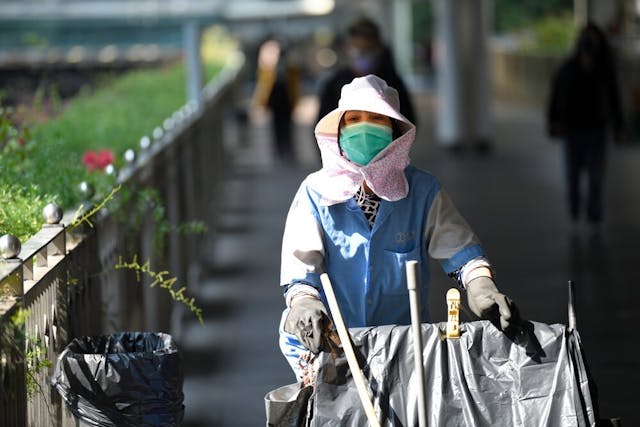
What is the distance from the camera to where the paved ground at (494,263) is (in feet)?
27.3

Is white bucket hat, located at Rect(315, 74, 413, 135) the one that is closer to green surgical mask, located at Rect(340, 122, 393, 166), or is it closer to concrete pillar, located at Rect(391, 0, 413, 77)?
green surgical mask, located at Rect(340, 122, 393, 166)

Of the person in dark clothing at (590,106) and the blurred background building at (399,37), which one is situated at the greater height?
the blurred background building at (399,37)

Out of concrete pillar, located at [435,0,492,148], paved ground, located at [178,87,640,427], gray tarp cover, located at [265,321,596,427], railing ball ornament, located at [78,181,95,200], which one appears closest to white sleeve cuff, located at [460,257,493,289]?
gray tarp cover, located at [265,321,596,427]

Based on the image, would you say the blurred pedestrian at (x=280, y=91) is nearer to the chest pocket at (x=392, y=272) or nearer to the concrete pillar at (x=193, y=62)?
the concrete pillar at (x=193, y=62)

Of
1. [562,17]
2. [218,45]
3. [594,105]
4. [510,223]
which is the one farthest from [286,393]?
[562,17]

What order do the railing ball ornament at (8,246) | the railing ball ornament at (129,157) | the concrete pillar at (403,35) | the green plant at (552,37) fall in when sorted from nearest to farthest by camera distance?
the railing ball ornament at (8,246)
the railing ball ornament at (129,157)
the green plant at (552,37)
the concrete pillar at (403,35)

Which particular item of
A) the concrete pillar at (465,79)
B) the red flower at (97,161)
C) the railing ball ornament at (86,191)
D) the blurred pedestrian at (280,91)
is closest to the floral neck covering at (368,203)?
the railing ball ornament at (86,191)

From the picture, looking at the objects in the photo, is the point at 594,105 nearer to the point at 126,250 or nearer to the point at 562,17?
the point at 126,250

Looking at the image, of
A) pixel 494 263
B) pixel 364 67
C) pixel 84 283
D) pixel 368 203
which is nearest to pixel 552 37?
pixel 494 263

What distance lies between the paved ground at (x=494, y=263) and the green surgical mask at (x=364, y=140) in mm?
2815

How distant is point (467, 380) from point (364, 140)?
877 mm

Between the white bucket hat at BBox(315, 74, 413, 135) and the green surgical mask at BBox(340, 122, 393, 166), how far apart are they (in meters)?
0.06

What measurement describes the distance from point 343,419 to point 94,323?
6.19 feet

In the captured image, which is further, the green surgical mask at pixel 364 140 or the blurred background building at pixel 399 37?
the blurred background building at pixel 399 37
